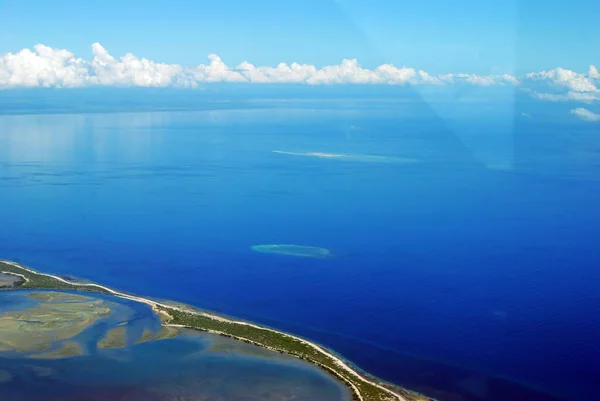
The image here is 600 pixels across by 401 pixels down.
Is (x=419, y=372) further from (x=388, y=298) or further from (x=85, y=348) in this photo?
(x=85, y=348)

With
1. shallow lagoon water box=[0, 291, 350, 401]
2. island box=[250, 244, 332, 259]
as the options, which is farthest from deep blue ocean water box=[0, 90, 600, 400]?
shallow lagoon water box=[0, 291, 350, 401]

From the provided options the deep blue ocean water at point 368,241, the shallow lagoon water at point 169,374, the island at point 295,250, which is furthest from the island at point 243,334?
the island at point 295,250

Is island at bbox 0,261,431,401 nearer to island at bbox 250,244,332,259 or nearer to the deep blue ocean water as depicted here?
the deep blue ocean water

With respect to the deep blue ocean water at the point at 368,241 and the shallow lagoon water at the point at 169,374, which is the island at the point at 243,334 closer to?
the shallow lagoon water at the point at 169,374

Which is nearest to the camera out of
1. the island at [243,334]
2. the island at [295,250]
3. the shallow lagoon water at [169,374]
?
the shallow lagoon water at [169,374]

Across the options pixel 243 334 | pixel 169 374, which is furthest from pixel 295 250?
pixel 169 374

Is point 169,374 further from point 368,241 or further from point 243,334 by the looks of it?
point 368,241
